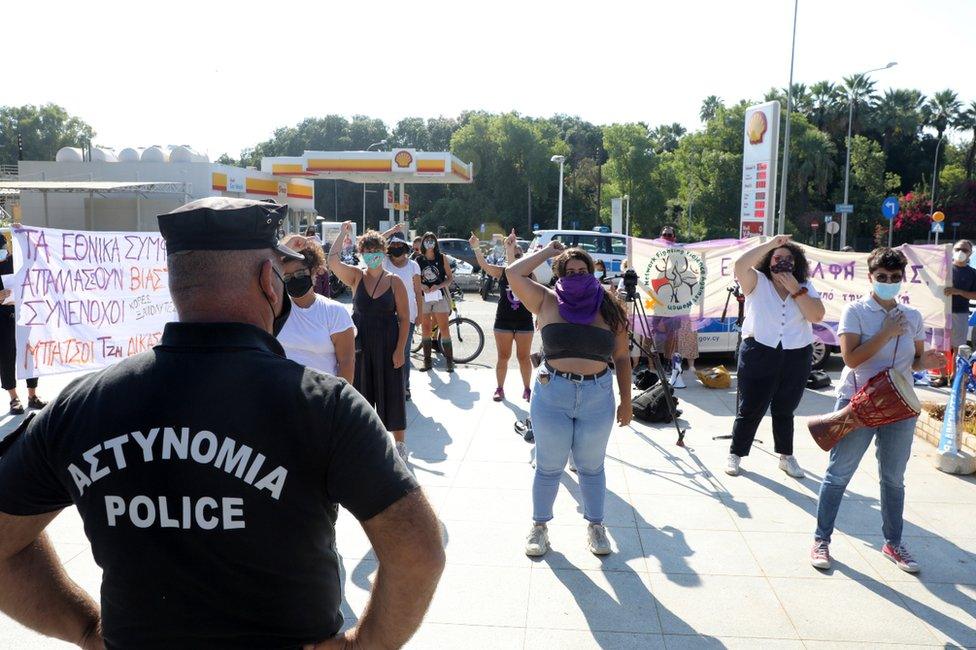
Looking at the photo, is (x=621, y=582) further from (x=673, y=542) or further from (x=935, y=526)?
(x=935, y=526)

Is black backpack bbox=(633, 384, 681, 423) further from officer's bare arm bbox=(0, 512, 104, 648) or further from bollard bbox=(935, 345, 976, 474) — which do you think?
officer's bare arm bbox=(0, 512, 104, 648)

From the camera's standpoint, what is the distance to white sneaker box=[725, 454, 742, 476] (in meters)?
6.05

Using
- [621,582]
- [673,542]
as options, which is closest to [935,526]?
[673,542]

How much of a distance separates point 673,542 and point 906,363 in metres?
1.76

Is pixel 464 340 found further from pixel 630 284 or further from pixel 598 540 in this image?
pixel 598 540

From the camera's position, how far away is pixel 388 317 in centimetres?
593

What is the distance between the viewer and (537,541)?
4523 millimetres

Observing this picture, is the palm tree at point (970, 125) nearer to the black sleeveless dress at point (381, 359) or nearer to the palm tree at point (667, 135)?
the palm tree at point (667, 135)

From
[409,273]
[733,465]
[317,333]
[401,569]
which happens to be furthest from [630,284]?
[401,569]

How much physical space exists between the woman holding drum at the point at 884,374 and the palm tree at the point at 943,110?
68.6 meters

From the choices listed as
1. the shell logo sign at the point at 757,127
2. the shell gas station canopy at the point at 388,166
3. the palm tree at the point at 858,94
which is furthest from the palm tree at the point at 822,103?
the shell logo sign at the point at 757,127

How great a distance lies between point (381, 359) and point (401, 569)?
4.42m

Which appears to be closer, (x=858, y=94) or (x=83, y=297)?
(x=83, y=297)

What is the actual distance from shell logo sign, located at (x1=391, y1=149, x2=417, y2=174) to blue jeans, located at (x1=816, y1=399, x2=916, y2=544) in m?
27.4
